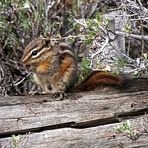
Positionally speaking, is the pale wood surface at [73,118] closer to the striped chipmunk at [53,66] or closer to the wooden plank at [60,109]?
the wooden plank at [60,109]

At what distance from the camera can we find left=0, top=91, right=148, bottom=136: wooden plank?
143 inches

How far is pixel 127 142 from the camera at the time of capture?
3.93m

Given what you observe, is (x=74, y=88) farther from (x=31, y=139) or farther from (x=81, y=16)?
(x=81, y=16)

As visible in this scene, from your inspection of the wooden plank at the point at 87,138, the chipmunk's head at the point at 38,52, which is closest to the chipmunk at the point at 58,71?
the chipmunk's head at the point at 38,52

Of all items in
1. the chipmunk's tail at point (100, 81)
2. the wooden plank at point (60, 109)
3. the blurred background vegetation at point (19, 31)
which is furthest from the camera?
the blurred background vegetation at point (19, 31)

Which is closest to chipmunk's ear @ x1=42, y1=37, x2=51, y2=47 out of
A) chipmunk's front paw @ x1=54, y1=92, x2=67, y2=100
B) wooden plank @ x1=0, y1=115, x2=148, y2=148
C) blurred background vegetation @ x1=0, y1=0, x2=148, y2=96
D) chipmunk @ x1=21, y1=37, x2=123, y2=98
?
A: chipmunk @ x1=21, y1=37, x2=123, y2=98

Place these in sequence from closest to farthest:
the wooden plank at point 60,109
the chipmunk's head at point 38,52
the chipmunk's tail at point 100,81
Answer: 1. the wooden plank at point 60,109
2. the chipmunk's head at point 38,52
3. the chipmunk's tail at point 100,81

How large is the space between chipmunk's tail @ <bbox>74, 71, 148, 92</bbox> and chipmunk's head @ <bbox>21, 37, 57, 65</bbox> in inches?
14.2

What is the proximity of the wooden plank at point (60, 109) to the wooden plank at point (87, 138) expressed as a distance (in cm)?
7

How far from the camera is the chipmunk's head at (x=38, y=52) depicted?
12.3ft

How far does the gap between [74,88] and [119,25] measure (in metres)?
0.90

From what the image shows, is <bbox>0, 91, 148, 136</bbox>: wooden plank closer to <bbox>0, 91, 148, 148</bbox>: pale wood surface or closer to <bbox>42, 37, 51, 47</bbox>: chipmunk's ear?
<bbox>0, 91, 148, 148</bbox>: pale wood surface

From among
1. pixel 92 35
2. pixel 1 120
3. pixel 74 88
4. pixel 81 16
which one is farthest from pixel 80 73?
pixel 81 16

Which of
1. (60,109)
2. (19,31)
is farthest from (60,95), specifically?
(19,31)
